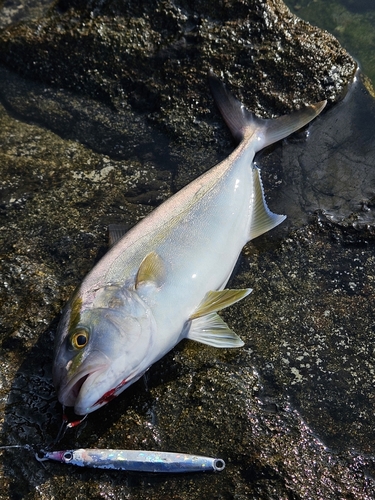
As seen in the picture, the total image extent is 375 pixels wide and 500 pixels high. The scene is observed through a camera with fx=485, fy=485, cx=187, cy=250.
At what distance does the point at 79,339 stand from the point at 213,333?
2.66 ft

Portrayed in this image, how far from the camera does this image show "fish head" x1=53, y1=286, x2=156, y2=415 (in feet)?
7.88

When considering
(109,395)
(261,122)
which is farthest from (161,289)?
(261,122)

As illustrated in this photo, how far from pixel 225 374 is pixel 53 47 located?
3.44 metres

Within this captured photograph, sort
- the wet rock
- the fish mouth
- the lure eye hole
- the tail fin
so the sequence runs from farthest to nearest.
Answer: the tail fin < the wet rock < the lure eye hole < the fish mouth

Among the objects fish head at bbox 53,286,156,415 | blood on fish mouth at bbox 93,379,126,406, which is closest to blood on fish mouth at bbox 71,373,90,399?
fish head at bbox 53,286,156,415

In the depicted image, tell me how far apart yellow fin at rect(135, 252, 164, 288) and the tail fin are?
5.08ft

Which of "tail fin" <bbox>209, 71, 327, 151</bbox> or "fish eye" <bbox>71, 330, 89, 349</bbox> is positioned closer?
"fish eye" <bbox>71, 330, 89, 349</bbox>

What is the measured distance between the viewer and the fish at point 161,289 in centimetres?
245

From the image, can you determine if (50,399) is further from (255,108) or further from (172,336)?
(255,108)

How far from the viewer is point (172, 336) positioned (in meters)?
2.77

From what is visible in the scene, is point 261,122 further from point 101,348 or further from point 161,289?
point 101,348

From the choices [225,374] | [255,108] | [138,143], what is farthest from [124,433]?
[255,108]

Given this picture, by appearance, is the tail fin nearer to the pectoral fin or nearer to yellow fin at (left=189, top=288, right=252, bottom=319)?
yellow fin at (left=189, top=288, right=252, bottom=319)

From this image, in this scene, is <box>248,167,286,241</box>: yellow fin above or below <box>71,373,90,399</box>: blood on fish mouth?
below
